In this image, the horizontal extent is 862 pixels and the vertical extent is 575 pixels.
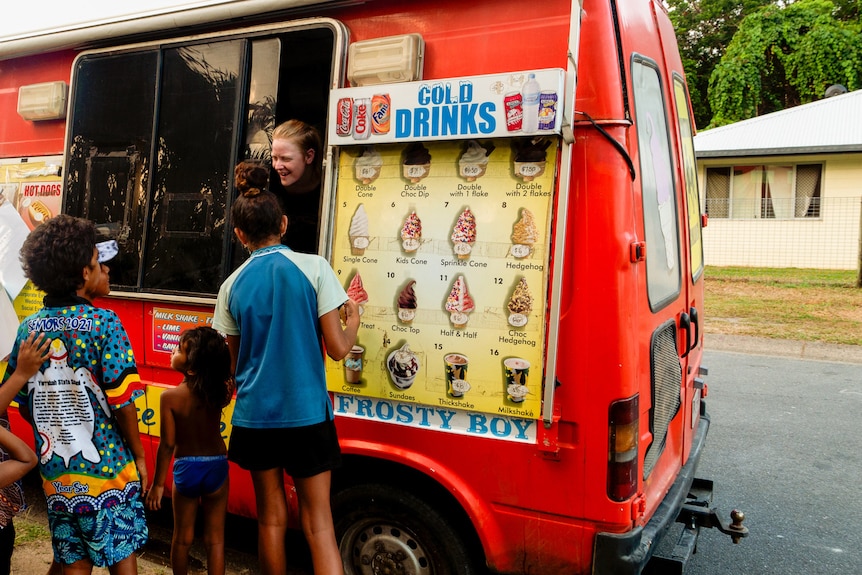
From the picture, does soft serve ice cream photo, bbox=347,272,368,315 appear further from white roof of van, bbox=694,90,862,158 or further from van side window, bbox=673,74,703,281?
white roof of van, bbox=694,90,862,158

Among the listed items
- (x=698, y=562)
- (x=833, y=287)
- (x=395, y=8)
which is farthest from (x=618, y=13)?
(x=833, y=287)

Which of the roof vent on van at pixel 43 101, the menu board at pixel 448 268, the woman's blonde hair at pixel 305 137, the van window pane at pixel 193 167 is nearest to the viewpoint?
the menu board at pixel 448 268

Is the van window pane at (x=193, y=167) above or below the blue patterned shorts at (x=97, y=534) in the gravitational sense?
above

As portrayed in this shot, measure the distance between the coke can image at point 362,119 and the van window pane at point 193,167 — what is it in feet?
2.49

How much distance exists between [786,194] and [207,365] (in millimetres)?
17845

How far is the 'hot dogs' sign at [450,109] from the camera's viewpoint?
2.68 meters

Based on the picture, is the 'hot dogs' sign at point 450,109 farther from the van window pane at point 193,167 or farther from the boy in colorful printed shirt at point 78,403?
the boy in colorful printed shirt at point 78,403

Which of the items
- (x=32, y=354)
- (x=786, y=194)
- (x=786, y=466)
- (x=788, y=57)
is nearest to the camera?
(x=32, y=354)

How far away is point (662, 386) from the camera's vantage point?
319 cm

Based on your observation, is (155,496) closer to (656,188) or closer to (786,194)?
(656,188)

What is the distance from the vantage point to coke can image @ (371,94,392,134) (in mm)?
3008

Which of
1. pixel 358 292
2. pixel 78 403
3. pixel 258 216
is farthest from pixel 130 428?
pixel 358 292

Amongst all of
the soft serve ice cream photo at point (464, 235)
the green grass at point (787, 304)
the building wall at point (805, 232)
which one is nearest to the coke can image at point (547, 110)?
the soft serve ice cream photo at point (464, 235)

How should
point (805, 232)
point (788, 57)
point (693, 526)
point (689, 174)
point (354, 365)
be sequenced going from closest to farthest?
point (354, 365), point (693, 526), point (689, 174), point (805, 232), point (788, 57)
